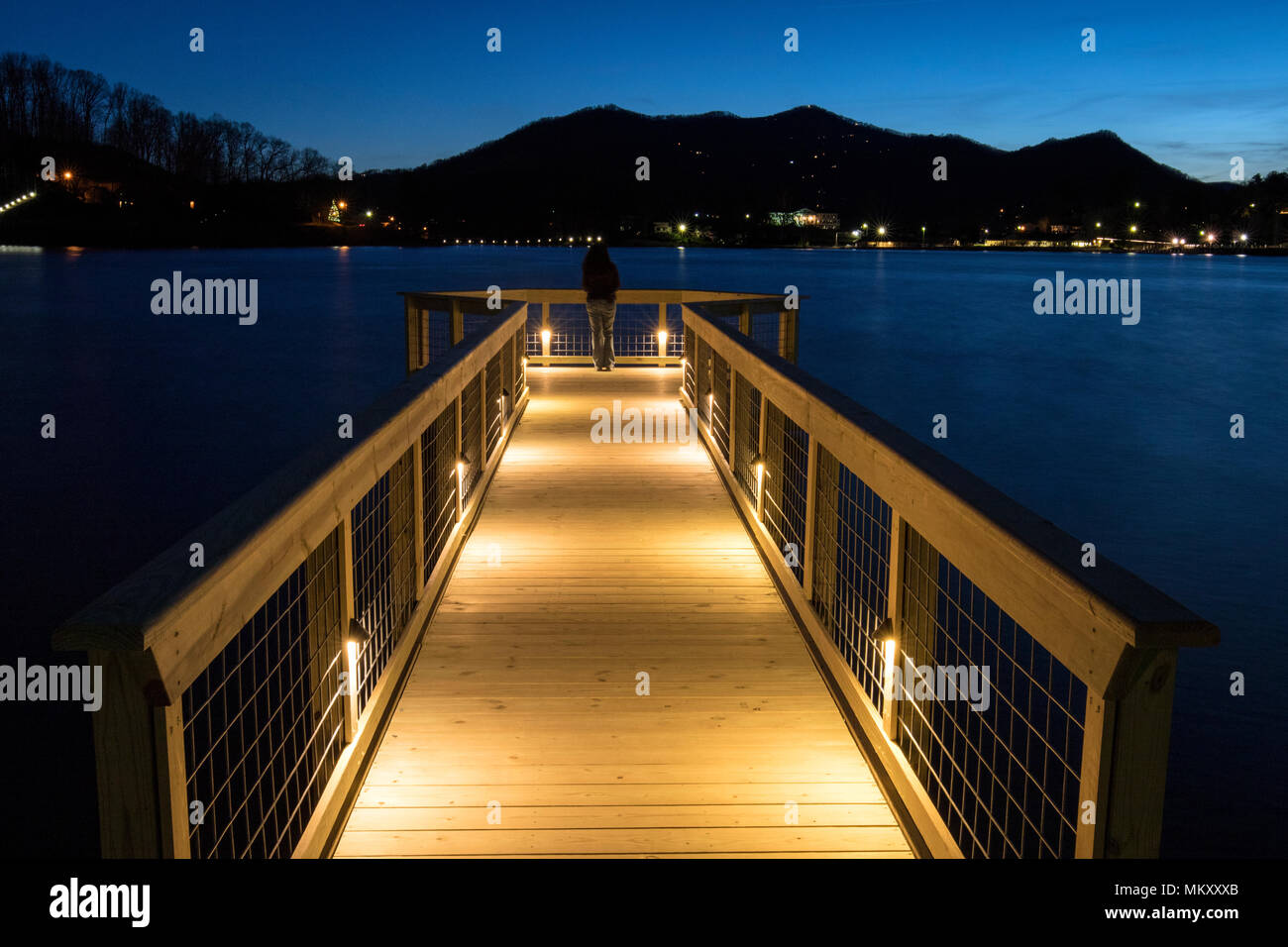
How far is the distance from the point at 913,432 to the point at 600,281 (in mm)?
11864

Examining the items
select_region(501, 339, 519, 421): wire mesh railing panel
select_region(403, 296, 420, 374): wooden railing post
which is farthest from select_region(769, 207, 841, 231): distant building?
select_region(501, 339, 519, 421): wire mesh railing panel

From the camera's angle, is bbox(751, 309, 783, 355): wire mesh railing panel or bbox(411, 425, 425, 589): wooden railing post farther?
bbox(751, 309, 783, 355): wire mesh railing panel

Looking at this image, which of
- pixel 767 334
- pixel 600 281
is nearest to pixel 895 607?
pixel 600 281

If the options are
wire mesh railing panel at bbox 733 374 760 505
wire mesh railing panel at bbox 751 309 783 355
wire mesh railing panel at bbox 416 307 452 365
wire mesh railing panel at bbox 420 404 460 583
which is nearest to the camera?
wire mesh railing panel at bbox 420 404 460 583

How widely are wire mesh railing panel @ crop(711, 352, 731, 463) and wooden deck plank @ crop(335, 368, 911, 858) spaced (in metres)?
2.53

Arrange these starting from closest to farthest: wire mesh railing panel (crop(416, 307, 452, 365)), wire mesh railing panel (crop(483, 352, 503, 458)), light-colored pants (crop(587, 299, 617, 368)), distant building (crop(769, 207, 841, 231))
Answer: wire mesh railing panel (crop(483, 352, 503, 458)) < light-colored pants (crop(587, 299, 617, 368)) < wire mesh railing panel (crop(416, 307, 452, 365)) < distant building (crop(769, 207, 841, 231))

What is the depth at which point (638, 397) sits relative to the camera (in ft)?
37.4

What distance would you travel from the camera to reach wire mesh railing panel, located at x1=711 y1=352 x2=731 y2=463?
8.97 metres

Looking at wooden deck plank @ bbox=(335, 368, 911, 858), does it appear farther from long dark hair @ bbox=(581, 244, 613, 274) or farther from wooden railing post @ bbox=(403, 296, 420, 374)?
wooden railing post @ bbox=(403, 296, 420, 374)

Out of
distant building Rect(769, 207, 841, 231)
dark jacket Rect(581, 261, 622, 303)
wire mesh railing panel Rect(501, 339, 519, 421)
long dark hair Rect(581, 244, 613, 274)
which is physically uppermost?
distant building Rect(769, 207, 841, 231)

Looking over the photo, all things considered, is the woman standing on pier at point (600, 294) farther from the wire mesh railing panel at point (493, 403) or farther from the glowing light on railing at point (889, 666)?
the glowing light on railing at point (889, 666)

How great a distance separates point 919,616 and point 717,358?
21.6 ft
